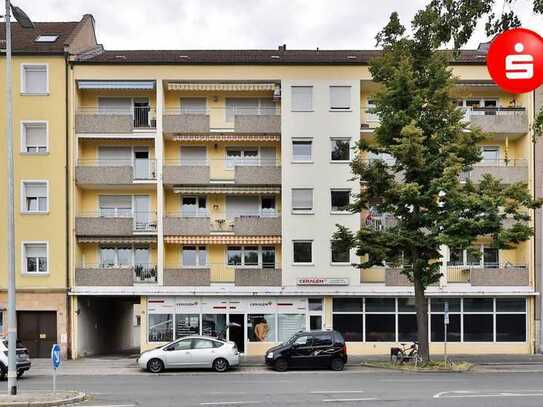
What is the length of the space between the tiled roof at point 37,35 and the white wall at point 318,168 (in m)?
11.0

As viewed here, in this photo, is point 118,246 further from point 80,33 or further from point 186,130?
point 80,33

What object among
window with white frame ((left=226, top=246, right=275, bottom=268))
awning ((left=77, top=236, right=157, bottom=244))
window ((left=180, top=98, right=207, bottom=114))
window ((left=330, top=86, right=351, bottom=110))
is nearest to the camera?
window ((left=330, top=86, right=351, bottom=110))

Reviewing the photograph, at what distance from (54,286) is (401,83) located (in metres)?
18.3

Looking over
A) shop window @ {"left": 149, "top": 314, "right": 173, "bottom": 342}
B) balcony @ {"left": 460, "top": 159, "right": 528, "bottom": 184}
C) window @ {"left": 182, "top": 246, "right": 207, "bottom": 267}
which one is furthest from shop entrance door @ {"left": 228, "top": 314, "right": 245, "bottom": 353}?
balcony @ {"left": 460, "top": 159, "right": 528, "bottom": 184}

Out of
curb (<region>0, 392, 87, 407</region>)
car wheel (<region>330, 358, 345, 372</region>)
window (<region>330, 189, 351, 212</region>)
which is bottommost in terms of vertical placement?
car wheel (<region>330, 358, 345, 372</region>)

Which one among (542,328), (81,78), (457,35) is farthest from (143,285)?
(457,35)

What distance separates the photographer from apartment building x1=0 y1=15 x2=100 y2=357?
3481cm

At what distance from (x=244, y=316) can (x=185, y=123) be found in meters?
9.40

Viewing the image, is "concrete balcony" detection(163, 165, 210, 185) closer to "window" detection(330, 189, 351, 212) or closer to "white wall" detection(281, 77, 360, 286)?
"white wall" detection(281, 77, 360, 286)

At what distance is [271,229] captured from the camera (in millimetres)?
35688

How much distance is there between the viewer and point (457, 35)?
6070mm

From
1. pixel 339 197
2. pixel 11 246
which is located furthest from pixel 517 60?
pixel 339 197

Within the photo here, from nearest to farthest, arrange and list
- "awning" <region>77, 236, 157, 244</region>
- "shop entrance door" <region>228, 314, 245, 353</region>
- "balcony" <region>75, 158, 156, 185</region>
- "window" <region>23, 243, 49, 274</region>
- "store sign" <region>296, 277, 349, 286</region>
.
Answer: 1. "store sign" <region>296, 277, 349, 286</region>
2. "window" <region>23, 243, 49, 274</region>
3. "shop entrance door" <region>228, 314, 245, 353</region>
4. "balcony" <region>75, 158, 156, 185</region>
5. "awning" <region>77, 236, 157, 244</region>

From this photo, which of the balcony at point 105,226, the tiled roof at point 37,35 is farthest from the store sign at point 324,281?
the tiled roof at point 37,35
